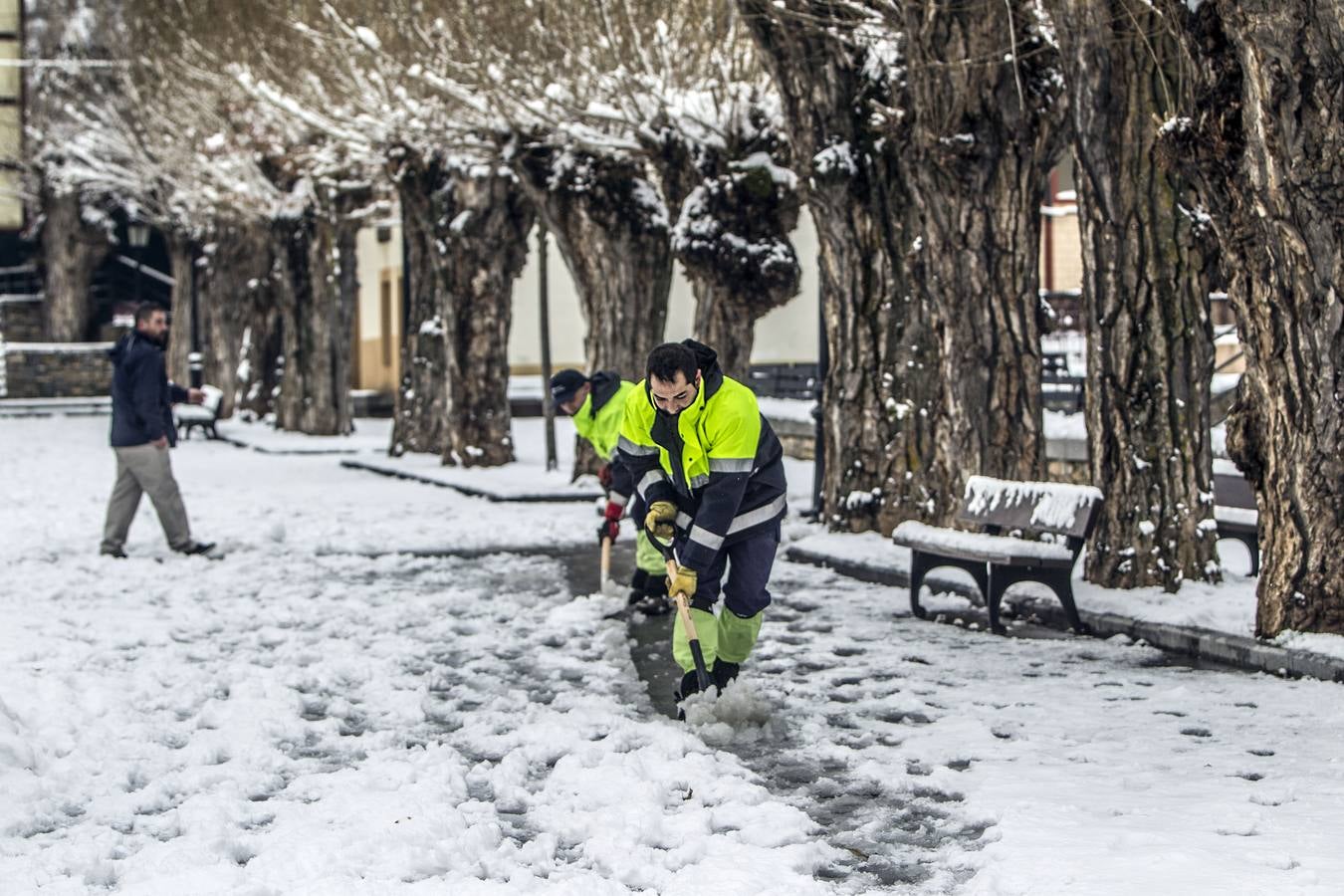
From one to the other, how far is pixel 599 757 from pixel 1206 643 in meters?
3.77

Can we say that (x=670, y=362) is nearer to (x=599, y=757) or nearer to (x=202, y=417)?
(x=599, y=757)

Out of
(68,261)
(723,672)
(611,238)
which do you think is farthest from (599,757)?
(68,261)

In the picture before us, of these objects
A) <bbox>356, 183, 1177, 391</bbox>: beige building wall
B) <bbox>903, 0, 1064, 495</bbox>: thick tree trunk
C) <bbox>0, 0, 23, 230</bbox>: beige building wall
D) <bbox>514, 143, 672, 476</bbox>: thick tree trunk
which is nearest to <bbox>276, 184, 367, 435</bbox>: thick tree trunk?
<bbox>356, 183, 1177, 391</bbox>: beige building wall

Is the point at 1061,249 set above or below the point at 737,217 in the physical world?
above

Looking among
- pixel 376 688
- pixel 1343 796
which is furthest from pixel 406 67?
pixel 1343 796

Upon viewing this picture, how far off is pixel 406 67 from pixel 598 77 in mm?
3992

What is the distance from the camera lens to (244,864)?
5.55 m

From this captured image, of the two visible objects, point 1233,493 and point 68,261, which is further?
point 68,261

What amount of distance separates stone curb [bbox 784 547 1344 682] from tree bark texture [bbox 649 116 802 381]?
547 cm

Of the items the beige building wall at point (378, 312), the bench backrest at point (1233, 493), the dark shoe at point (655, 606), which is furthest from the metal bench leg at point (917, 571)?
the beige building wall at point (378, 312)

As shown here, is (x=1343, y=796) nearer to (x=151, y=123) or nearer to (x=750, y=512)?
(x=750, y=512)

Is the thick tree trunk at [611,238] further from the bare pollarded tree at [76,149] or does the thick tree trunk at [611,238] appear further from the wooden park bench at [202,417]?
the bare pollarded tree at [76,149]

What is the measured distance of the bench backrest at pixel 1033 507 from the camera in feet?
33.5

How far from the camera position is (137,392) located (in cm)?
1362
